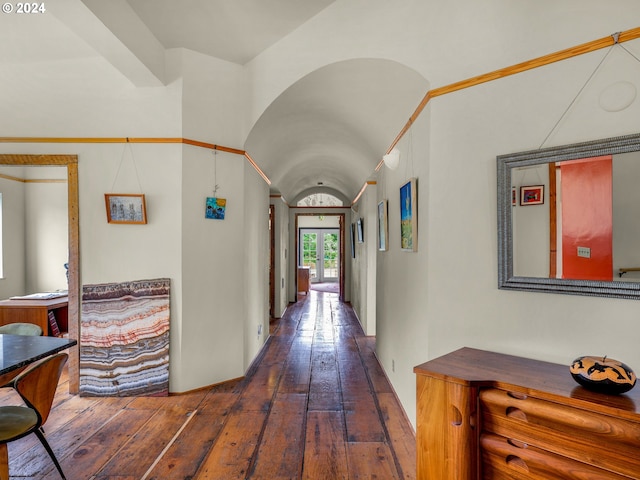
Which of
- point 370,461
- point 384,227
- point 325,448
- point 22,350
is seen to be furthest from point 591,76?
point 22,350

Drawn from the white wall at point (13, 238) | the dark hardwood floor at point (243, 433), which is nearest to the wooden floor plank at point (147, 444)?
the dark hardwood floor at point (243, 433)

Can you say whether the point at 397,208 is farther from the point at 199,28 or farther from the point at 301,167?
the point at 301,167

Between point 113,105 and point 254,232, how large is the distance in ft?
5.92

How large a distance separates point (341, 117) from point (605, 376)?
2.88 meters

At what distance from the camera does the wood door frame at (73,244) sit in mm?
2957

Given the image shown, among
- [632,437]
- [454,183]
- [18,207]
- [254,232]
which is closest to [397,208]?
[454,183]

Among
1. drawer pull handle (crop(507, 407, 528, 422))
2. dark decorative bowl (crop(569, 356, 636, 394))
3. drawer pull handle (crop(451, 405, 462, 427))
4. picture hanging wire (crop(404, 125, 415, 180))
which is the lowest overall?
drawer pull handle (crop(451, 405, 462, 427))

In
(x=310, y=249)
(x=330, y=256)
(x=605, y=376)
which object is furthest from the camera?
(x=330, y=256)

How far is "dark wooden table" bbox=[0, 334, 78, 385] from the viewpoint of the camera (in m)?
1.67

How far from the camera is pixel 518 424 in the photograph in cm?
138

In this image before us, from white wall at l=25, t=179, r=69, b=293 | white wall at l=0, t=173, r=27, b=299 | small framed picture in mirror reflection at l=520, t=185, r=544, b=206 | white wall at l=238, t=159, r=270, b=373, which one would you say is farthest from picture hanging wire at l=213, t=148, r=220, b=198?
white wall at l=0, t=173, r=27, b=299

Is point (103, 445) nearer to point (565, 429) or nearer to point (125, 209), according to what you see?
point (125, 209)

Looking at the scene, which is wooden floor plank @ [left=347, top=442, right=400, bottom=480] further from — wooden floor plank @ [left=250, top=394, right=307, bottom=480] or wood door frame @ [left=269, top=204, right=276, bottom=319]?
wood door frame @ [left=269, top=204, right=276, bottom=319]

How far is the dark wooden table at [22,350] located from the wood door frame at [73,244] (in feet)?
2.60
